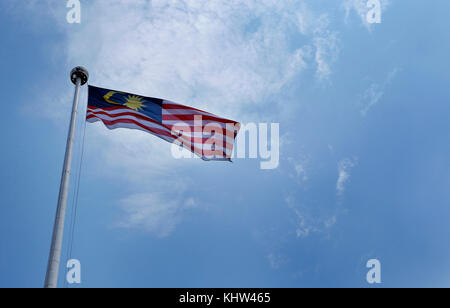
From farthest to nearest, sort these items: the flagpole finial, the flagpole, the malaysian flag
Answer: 1. the malaysian flag
2. the flagpole finial
3. the flagpole

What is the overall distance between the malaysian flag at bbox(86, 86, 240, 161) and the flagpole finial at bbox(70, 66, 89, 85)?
100 cm

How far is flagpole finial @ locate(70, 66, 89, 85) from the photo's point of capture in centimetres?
1684

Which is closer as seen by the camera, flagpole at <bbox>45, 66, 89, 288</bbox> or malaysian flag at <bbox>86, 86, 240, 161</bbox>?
flagpole at <bbox>45, 66, 89, 288</bbox>

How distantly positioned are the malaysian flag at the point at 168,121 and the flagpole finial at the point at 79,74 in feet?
3.30

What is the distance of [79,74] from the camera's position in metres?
16.9

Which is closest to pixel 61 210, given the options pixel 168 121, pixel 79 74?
pixel 79 74

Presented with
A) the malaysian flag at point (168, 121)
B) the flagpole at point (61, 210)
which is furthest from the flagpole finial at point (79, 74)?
the malaysian flag at point (168, 121)

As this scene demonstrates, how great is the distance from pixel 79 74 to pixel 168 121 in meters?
4.37

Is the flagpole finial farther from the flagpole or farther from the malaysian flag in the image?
the malaysian flag

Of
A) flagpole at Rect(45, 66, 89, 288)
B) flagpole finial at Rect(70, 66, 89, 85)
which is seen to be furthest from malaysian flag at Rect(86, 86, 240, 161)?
flagpole at Rect(45, 66, 89, 288)

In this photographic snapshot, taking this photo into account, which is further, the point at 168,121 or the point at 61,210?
the point at 168,121

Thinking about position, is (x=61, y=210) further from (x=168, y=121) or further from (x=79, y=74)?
(x=168, y=121)

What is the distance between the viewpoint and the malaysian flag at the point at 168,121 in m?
17.9
